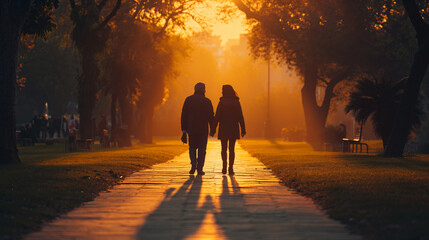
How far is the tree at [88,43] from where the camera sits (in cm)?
3200

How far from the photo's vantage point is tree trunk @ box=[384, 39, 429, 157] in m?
24.9

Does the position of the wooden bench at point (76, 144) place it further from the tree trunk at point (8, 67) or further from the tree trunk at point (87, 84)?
the tree trunk at point (8, 67)

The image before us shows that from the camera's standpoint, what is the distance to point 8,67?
1928 centimetres

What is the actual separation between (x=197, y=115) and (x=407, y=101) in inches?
436

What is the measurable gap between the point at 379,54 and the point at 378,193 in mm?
28642

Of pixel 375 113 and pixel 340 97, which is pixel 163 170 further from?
pixel 340 97

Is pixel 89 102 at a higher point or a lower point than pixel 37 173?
higher

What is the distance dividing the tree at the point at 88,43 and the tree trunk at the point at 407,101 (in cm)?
1312

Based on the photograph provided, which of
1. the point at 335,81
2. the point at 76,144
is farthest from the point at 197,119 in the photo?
the point at 335,81

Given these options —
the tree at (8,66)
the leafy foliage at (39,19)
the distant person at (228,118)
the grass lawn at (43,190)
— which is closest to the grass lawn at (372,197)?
the distant person at (228,118)

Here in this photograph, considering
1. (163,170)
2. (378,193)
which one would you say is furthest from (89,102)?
(378,193)

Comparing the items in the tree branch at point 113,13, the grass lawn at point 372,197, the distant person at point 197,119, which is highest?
the tree branch at point 113,13

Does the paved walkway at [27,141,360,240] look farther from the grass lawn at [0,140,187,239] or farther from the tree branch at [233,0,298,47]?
the tree branch at [233,0,298,47]

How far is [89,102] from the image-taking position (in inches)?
1314
